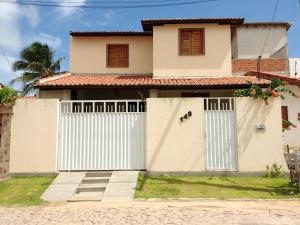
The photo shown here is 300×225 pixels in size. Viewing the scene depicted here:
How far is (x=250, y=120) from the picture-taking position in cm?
1242

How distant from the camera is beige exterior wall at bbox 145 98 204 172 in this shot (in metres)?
12.3

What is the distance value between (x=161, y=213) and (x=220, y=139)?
195 inches

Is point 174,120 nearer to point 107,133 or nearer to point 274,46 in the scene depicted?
point 107,133

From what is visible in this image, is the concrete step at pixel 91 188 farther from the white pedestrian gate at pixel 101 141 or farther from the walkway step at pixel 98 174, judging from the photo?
the white pedestrian gate at pixel 101 141

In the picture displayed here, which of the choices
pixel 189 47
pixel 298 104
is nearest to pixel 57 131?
pixel 189 47

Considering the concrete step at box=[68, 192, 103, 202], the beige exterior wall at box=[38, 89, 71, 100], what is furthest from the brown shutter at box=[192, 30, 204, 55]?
the concrete step at box=[68, 192, 103, 202]

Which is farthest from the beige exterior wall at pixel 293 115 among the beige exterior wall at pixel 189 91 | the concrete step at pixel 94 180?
the concrete step at pixel 94 180

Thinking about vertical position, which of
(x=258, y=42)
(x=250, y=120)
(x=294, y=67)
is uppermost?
(x=258, y=42)

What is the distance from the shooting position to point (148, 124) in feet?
40.9

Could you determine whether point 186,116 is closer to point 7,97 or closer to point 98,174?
point 98,174

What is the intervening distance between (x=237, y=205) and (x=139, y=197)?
9.10ft

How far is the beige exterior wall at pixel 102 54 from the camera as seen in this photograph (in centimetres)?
1847

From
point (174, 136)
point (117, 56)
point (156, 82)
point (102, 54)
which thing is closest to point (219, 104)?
point (174, 136)

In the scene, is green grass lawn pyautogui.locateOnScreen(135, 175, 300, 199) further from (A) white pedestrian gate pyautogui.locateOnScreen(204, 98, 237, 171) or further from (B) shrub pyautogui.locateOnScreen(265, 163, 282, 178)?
(A) white pedestrian gate pyautogui.locateOnScreen(204, 98, 237, 171)
